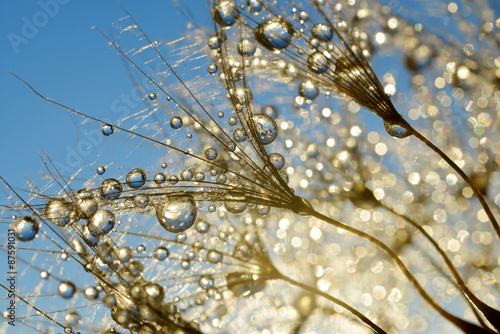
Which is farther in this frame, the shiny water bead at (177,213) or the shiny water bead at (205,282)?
the shiny water bead at (205,282)

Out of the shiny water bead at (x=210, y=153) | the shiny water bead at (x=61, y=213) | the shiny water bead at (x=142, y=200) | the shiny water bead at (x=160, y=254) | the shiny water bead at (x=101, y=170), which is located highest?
the shiny water bead at (x=210, y=153)

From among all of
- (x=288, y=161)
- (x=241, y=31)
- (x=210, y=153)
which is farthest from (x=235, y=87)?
(x=288, y=161)

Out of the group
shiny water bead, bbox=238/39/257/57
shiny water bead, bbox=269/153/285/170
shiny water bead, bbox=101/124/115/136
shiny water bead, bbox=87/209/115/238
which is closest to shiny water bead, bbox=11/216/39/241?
shiny water bead, bbox=87/209/115/238

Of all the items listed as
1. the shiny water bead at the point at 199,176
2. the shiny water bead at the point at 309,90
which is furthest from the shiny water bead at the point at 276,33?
the shiny water bead at the point at 199,176

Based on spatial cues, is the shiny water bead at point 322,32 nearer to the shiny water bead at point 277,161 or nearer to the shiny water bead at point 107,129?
the shiny water bead at point 277,161

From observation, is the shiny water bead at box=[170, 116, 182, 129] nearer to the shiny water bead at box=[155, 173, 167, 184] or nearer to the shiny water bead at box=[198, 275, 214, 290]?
the shiny water bead at box=[155, 173, 167, 184]
